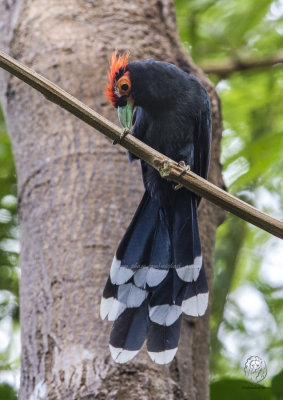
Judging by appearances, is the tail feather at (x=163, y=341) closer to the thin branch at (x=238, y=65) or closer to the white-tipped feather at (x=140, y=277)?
the white-tipped feather at (x=140, y=277)

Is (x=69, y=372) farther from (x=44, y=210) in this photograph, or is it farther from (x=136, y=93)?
(x=136, y=93)

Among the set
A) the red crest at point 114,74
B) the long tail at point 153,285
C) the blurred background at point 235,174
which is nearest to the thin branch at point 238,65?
the blurred background at point 235,174

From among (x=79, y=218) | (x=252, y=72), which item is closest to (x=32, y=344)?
(x=79, y=218)

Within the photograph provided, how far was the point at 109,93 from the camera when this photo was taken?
261 centimetres

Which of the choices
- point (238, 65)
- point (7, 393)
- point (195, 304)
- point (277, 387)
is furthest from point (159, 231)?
point (238, 65)

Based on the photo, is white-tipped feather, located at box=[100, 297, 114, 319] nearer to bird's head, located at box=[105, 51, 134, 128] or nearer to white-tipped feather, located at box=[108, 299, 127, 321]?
white-tipped feather, located at box=[108, 299, 127, 321]

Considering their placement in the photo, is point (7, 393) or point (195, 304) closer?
point (195, 304)

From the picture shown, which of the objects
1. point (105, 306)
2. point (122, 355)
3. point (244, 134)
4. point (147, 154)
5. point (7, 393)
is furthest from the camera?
point (244, 134)

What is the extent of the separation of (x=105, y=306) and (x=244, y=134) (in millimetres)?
1806

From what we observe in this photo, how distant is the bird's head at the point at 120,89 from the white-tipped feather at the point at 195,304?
31.6 inches

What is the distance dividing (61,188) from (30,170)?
0.80 ft

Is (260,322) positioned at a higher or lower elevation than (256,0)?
lower

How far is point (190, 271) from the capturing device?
7.86 feet

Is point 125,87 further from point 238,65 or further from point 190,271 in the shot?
point 238,65
